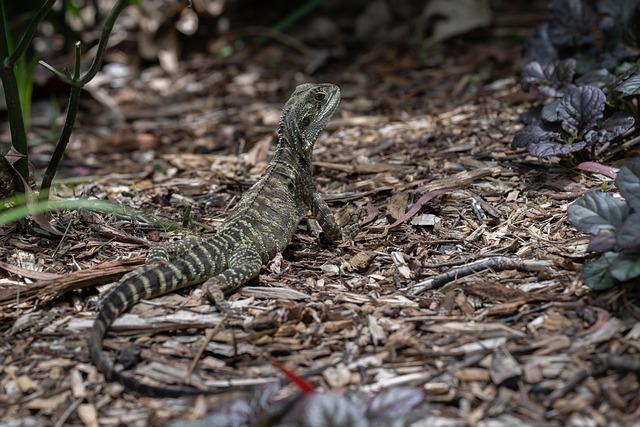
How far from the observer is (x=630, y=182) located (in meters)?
4.31

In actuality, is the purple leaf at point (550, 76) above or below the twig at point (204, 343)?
above

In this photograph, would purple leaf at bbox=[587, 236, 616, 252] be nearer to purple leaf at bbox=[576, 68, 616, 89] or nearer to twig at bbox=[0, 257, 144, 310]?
purple leaf at bbox=[576, 68, 616, 89]

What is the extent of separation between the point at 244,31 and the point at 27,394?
27.5ft

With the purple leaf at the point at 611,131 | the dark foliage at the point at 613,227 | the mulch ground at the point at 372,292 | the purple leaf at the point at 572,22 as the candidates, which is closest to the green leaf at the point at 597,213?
the dark foliage at the point at 613,227

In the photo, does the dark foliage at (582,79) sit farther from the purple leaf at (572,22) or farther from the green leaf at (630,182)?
the green leaf at (630,182)

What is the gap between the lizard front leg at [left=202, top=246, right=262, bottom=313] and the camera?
4.83 m

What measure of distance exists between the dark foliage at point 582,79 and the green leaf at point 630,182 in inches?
57.3

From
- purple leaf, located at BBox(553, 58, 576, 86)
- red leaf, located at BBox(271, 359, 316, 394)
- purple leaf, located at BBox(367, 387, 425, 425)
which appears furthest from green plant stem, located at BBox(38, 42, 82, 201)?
purple leaf, located at BBox(553, 58, 576, 86)

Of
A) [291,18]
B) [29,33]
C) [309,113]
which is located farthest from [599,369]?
[291,18]

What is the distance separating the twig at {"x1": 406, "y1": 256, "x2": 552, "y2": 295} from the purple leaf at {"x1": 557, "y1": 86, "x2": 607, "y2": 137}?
4.96 feet

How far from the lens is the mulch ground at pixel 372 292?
3.89 metres

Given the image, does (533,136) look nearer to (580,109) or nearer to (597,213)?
(580,109)

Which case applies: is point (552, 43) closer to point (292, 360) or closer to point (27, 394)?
point (292, 360)

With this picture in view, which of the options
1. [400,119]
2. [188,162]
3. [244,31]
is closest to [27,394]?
[188,162]
